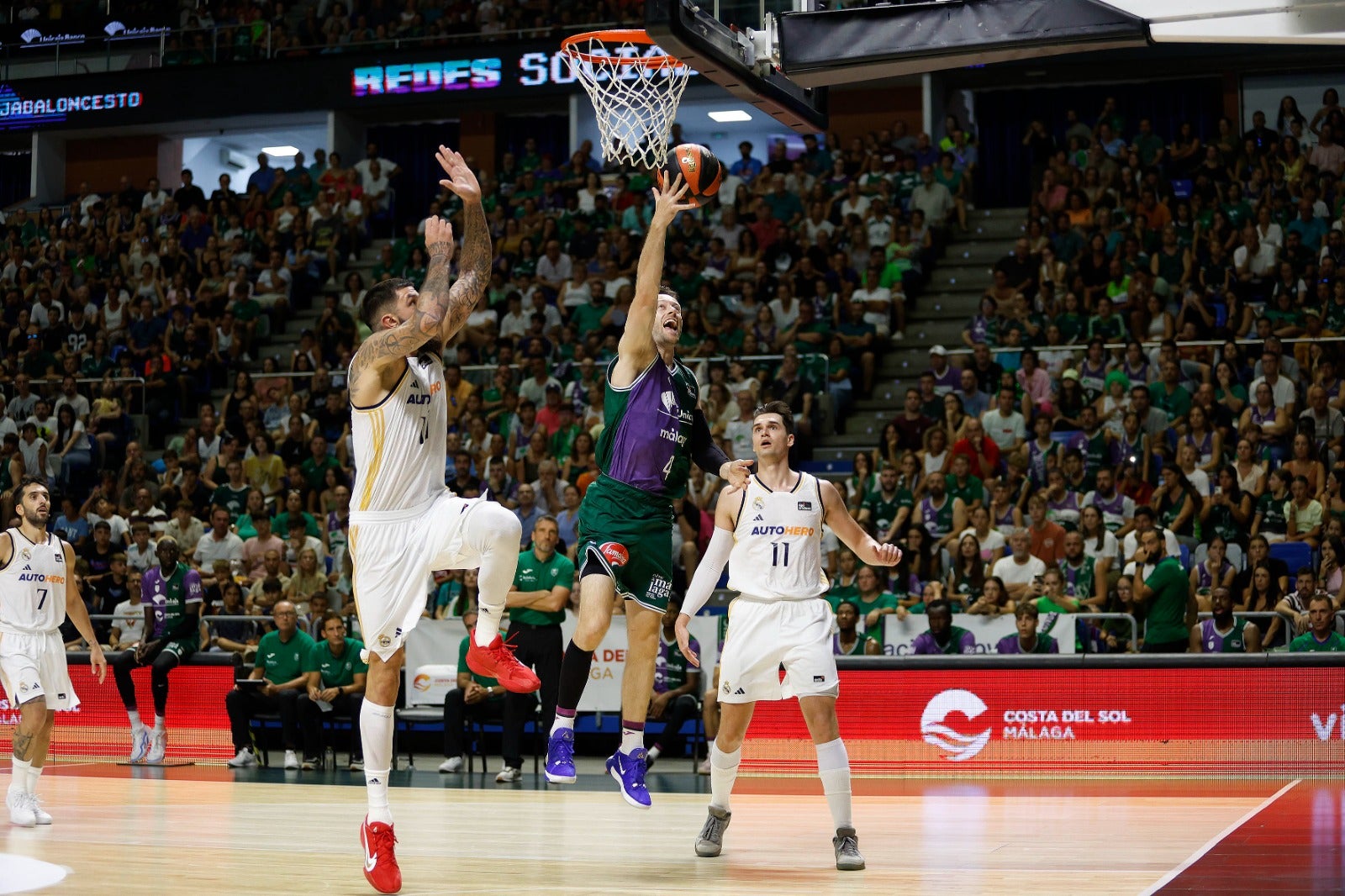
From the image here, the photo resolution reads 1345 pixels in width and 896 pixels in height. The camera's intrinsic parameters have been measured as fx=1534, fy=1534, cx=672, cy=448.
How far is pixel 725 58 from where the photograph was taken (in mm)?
8531

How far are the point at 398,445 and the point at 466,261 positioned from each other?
869 mm

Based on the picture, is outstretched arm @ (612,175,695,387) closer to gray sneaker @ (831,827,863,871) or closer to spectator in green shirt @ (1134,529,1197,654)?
gray sneaker @ (831,827,863,871)

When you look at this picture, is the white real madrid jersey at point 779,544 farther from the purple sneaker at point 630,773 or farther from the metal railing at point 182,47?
the metal railing at point 182,47

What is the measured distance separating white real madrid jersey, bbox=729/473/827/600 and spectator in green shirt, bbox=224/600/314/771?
7.69 m

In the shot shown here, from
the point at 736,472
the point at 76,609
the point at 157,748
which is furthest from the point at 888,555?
the point at 157,748

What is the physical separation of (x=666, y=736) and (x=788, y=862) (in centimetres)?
651

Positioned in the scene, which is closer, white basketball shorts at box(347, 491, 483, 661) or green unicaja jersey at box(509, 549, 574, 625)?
white basketball shorts at box(347, 491, 483, 661)

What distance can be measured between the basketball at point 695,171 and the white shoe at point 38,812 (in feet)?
17.7

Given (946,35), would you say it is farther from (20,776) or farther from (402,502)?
(20,776)

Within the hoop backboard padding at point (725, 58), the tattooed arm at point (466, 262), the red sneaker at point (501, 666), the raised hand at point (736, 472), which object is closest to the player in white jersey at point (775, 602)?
the raised hand at point (736, 472)

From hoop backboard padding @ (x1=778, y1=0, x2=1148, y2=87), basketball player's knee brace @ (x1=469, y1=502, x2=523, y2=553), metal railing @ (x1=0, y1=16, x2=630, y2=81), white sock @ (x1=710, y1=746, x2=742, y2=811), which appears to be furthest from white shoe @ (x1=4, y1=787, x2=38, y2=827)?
metal railing @ (x1=0, y1=16, x2=630, y2=81)

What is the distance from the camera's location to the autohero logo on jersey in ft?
40.5

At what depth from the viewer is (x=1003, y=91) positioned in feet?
75.9

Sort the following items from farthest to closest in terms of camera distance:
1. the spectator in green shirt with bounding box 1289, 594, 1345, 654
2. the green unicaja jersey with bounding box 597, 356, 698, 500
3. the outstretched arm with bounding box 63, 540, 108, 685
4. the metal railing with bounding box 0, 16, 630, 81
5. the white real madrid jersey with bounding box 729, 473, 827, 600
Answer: the metal railing with bounding box 0, 16, 630, 81, the spectator in green shirt with bounding box 1289, 594, 1345, 654, the outstretched arm with bounding box 63, 540, 108, 685, the green unicaja jersey with bounding box 597, 356, 698, 500, the white real madrid jersey with bounding box 729, 473, 827, 600
